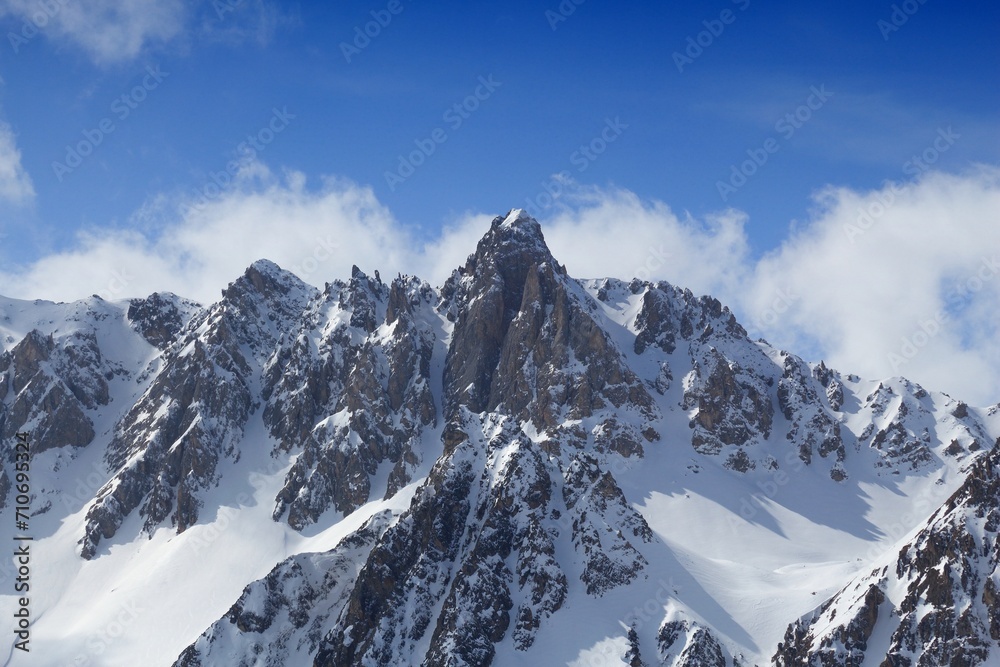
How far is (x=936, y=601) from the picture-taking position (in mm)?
95438

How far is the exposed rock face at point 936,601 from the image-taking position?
92.5 meters

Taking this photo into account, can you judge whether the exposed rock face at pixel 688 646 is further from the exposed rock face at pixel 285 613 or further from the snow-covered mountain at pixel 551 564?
the exposed rock face at pixel 285 613

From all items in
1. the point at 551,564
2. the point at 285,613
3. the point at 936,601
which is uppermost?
the point at 551,564

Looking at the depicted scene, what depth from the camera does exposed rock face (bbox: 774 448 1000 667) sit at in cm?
9250

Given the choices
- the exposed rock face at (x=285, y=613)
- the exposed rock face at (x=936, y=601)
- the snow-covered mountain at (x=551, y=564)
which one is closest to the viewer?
the exposed rock face at (x=936, y=601)

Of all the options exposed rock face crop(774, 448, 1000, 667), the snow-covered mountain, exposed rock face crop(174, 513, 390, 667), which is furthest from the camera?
exposed rock face crop(174, 513, 390, 667)

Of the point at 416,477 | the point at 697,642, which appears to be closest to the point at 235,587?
the point at 416,477

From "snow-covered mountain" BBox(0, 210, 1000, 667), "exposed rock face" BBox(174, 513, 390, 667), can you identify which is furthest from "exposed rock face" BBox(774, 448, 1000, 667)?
"exposed rock face" BBox(174, 513, 390, 667)

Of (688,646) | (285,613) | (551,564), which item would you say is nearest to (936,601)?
(688,646)

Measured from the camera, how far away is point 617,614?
378ft

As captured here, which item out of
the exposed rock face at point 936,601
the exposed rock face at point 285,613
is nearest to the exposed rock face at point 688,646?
the exposed rock face at point 936,601

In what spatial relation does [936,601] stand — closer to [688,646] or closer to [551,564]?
[688,646]

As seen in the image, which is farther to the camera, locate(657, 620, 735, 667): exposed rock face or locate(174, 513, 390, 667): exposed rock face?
locate(174, 513, 390, 667): exposed rock face

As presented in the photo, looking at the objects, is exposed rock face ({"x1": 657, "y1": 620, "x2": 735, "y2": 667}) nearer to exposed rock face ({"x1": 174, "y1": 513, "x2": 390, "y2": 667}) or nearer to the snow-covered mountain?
the snow-covered mountain
